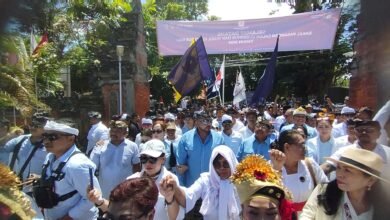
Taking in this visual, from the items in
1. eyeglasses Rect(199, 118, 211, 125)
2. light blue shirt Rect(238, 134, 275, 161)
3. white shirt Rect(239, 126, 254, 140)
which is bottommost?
white shirt Rect(239, 126, 254, 140)

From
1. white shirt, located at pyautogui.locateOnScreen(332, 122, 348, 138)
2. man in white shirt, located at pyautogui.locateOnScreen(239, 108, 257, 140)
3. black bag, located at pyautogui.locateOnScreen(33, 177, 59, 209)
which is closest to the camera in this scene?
black bag, located at pyautogui.locateOnScreen(33, 177, 59, 209)

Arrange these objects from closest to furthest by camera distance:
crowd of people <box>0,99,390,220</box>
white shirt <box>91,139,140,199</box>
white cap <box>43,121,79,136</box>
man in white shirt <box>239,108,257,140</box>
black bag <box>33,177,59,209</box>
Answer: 1. crowd of people <box>0,99,390,220</box>
2. black bag <box>33,177,59,209</box>
3. white cap <box>43,121,79,136</box>
4. white shirt <box>91,139,140,199</box>
5. man in white shirt <box>239,108,257,140</box>

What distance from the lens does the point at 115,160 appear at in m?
4.88

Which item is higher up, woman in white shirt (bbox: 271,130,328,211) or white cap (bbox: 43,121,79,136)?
white cap (bbox: 43,121,79,136)

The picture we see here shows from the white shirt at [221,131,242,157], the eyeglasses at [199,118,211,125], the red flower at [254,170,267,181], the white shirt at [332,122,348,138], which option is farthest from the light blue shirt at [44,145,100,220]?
the white shirt at [332,122,348,138]

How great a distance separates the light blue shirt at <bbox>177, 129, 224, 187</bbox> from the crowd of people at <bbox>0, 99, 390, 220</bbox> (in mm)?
11

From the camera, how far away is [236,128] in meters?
7.72

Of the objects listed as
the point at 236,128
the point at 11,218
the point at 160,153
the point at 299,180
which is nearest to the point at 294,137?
the point at 299,180

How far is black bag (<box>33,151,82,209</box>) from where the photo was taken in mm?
2736

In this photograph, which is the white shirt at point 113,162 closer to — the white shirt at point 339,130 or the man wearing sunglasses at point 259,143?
the man wearing sunglasses at point 259,143

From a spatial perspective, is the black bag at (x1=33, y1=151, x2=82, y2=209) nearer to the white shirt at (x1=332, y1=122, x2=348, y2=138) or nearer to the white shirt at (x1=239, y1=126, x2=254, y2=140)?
the white shirt at (x1=239, y1=126, x2=254, y2=140)

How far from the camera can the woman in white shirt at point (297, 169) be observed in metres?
3.16

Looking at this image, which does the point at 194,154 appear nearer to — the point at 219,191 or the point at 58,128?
the point at 219,191

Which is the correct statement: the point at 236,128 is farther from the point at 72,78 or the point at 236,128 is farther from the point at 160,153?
the point at 72,78
